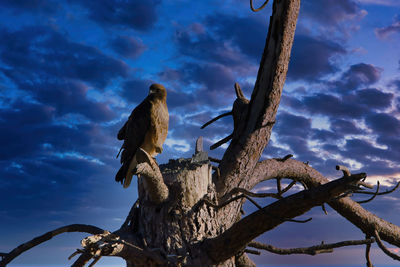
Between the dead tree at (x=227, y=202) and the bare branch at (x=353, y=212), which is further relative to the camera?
the bare branch at (x=353, y=212)

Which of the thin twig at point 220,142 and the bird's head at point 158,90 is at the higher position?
the bird's head at point 158,90

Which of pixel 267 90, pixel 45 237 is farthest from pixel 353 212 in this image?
pixel 45 237

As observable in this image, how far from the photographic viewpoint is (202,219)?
11.7 feet

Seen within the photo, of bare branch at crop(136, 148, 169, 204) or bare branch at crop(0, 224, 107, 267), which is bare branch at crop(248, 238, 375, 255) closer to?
bare branch at crop(136, 148, 169, 204)

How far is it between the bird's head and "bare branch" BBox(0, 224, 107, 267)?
7.98ft

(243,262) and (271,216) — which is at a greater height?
(271,216)

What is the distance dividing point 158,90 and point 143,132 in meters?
0.87

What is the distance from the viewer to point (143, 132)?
210 inches

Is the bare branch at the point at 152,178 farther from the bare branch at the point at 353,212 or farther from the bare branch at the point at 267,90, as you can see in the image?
the bare branch at the point at 353,212

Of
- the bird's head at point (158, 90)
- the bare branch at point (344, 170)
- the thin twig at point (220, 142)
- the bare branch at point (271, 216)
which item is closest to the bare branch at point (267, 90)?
the thin twig at point (220, 142)

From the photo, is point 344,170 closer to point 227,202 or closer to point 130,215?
point 227,202

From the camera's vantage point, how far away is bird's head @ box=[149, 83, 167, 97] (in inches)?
230

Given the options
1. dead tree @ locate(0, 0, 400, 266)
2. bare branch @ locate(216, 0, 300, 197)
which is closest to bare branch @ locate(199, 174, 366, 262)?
dead tree @ locate(0, 0, 400, 266)

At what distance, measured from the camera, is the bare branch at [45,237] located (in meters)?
3.84
